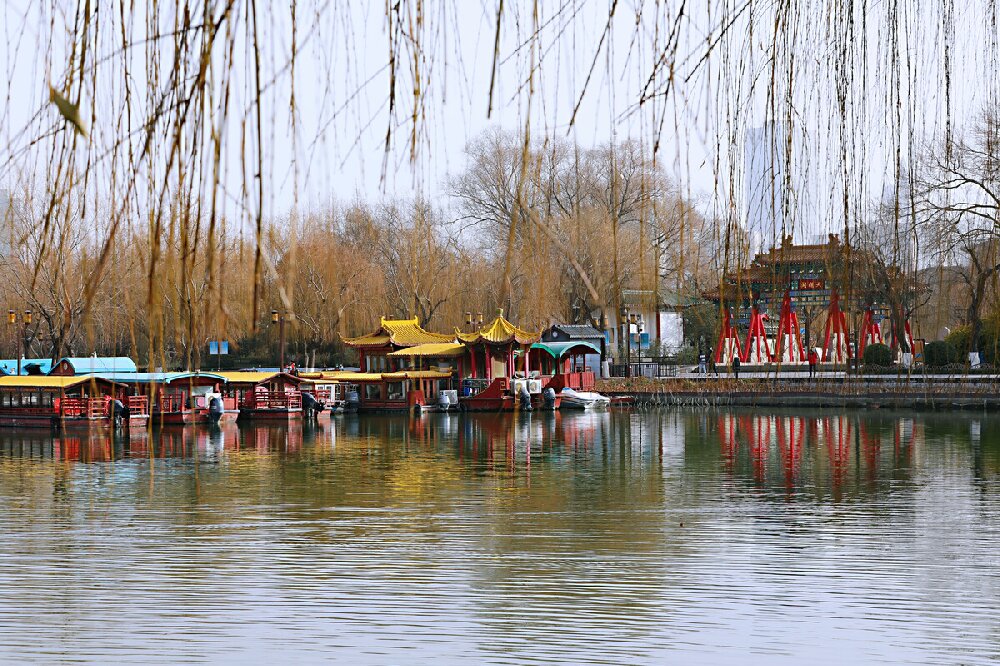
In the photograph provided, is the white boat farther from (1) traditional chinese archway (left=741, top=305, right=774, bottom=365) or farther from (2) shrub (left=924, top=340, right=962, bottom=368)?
(2) shrub (left=924, top=340, right=962, bottom=368)

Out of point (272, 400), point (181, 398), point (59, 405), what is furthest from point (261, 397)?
point (59, 405)

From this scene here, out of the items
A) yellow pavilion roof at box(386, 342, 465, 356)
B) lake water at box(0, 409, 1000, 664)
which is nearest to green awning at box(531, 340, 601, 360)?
yellow pavilion roof at box(386, 342, 465, 356)

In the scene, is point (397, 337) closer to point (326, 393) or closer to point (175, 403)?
point (326, 393)

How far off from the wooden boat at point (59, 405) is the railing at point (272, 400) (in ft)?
10.8

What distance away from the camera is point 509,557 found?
9.38 metres

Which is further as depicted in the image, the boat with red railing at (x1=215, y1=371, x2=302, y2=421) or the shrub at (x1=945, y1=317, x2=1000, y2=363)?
the boat with red railing at (x1=215, y1=371, x2=302, y2=421)

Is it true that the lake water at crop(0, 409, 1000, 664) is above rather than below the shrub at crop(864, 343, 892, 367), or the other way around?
below

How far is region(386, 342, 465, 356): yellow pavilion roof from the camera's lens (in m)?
29.5

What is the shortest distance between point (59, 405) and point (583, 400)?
13.1 m

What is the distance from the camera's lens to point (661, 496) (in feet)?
41.9

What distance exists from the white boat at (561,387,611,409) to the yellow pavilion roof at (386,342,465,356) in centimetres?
311

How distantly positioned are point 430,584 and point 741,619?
244cm

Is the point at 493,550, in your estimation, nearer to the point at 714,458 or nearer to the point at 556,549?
the point at 556,549

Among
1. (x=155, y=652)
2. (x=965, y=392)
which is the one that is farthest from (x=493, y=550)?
(x=965, y=392)
